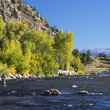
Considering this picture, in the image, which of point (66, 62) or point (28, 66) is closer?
point (28, 66)

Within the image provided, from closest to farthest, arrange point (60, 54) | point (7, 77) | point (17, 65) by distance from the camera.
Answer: point (7, 77), point (17, 65), point (60, 54)

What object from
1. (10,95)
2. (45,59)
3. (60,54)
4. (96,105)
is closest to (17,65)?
(45,59)

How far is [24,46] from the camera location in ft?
563

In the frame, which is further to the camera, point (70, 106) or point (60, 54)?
point (60, 54)

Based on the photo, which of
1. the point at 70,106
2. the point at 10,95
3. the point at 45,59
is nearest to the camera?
the point at 70,106

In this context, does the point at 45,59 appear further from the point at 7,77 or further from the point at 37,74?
the point at 7,77

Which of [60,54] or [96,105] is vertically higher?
[60,54]

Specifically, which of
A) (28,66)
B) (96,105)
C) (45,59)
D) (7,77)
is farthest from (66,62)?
(96,105)

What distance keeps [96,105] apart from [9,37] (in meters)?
98.7

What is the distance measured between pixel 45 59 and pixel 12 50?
69.3 feet

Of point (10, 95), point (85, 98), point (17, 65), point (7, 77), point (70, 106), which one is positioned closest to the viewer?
point (70, 106)

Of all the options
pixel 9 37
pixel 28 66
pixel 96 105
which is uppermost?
pixel 9 37

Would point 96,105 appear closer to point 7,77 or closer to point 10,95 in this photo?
point 10,95

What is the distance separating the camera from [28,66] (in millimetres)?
166000
